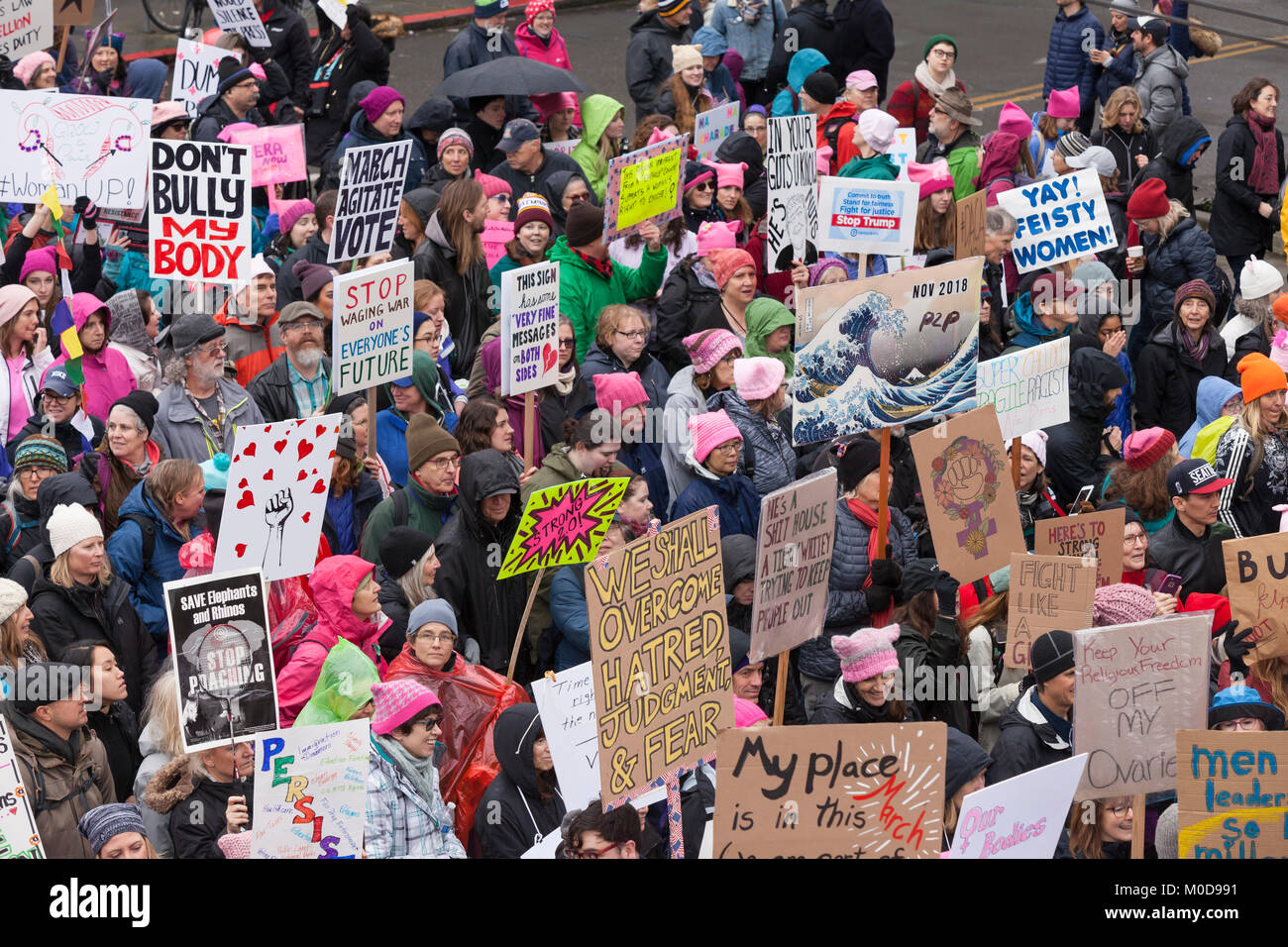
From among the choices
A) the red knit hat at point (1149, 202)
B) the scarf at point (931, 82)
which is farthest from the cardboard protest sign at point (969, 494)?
the scarf at point (931, 82)

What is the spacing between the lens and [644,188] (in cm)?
1059

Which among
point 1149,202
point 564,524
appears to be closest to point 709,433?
point 564,524

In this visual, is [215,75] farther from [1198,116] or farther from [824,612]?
[1198,116]

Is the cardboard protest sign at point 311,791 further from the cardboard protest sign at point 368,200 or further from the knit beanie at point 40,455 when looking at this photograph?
the cardboard protest sign at point 368,200

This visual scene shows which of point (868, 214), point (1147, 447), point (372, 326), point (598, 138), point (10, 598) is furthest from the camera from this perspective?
point (598, 138)

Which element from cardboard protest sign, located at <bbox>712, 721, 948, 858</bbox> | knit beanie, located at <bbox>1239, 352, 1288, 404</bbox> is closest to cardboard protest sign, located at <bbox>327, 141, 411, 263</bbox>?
knit beanie, located at <bbox>1239, 352, 1288, 404</bbox>

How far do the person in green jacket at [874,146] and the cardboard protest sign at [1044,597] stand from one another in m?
5.96

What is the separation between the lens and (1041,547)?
300 inches

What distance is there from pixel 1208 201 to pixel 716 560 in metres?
12.1

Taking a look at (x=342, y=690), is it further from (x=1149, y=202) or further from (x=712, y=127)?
(x=712, y=127)

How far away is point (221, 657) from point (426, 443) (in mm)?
2070

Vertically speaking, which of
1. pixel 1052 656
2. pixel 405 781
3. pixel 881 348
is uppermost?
pixel 881 348

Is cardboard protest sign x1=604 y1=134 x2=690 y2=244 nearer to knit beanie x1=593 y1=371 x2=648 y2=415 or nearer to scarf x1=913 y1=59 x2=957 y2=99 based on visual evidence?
knit beanie x1=593 y1=371 x2=648 y2=415
